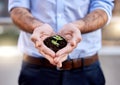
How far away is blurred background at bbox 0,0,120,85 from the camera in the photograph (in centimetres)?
300

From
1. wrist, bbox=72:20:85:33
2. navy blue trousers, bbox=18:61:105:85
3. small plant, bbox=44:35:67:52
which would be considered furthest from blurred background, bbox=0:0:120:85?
small plant, bbox=44:35:67:52

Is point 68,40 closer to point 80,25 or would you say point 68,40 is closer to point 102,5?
point 80,25

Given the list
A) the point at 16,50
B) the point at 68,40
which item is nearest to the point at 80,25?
the point at 68,40

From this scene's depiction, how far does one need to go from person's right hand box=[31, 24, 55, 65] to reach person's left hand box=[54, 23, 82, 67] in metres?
0.02

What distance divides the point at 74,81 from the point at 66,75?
0.05 m

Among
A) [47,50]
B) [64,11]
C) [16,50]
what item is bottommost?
[16,50]

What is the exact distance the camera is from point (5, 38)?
3.12m

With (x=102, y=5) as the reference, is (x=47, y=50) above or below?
below

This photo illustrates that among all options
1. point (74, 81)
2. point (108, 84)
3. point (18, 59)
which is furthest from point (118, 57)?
point (74, 81)

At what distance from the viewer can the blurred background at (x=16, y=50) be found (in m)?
3.00

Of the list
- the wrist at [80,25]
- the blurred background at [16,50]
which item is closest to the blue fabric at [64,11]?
A: the wrist at [80,25]

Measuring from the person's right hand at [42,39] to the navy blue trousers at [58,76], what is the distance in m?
0.25

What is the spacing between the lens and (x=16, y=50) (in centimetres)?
313

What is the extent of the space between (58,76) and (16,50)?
6.33 ft
